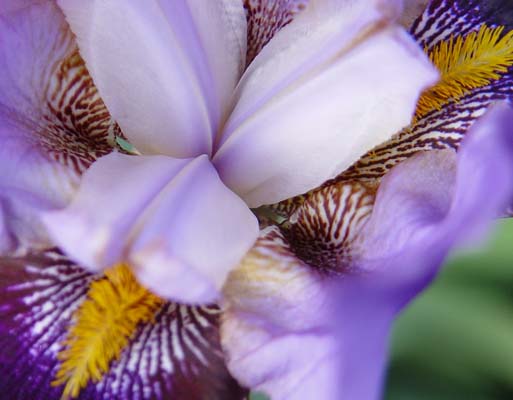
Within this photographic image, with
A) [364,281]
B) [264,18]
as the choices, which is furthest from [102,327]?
[264,18]

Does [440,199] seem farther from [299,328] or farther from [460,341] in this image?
[460,341]

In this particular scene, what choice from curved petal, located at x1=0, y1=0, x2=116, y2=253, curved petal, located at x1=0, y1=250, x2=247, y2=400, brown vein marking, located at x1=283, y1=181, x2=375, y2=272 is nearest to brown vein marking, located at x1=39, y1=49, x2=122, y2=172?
curved petal, located at x1=0, y1=0, x2=116, y2=253

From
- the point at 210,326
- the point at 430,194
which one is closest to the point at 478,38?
the point at 430,194

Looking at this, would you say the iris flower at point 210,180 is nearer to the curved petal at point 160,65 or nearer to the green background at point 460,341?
the curved petal at point 160,65

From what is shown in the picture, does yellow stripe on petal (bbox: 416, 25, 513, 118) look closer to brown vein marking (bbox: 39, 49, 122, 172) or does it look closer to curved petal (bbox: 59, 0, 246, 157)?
curved petal (bbox: 59, 0, 246, 157)

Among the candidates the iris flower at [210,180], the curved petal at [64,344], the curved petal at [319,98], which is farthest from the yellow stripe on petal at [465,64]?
the curved petal at [64,344]

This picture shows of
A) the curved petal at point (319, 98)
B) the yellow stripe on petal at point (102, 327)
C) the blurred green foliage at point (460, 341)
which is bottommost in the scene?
the blurred green foliage at point (460, 341)
